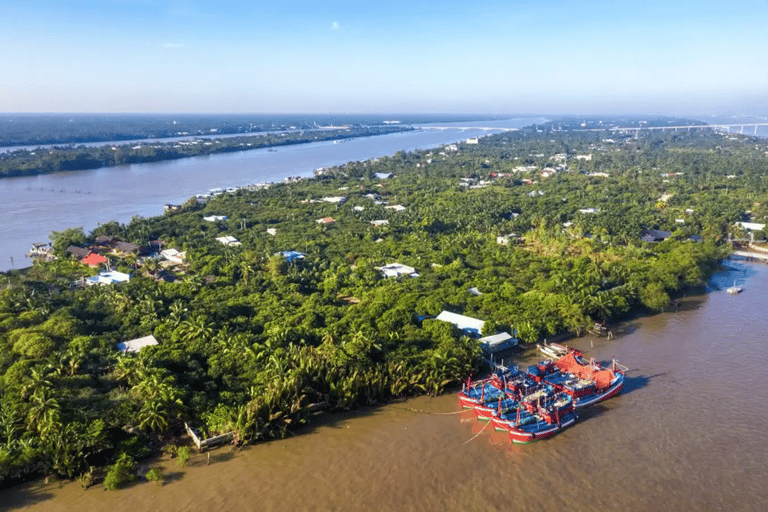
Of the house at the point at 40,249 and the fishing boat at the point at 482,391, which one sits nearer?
the fishing boat at the point at 482,391

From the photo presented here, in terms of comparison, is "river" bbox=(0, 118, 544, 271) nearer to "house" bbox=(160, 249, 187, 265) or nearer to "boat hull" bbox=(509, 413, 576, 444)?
"house" bbox=(160, 249, 187, 265)

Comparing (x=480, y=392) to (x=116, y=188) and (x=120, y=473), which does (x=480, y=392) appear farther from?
(x=116, y=188)

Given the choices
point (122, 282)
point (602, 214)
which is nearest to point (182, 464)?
point (122, 282)

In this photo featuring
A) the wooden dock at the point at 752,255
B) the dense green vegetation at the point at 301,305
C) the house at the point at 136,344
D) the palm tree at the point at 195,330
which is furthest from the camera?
the wooden dock at the point at 752,255

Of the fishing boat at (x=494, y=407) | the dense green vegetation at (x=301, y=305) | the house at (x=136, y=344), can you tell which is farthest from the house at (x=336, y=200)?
the fishing boat at (x=494, y=407)

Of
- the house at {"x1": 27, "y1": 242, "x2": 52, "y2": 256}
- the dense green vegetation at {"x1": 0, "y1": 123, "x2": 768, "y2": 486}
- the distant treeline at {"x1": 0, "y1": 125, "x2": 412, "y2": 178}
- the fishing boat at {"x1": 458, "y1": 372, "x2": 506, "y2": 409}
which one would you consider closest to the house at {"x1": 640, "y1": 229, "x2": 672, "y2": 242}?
the dense green vegetation at {"x1": 0, "y1": 123, "x2": 768, "y2": 486}

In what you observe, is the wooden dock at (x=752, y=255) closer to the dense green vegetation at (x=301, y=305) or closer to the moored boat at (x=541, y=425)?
the dense green vegetation at (x=301, y=305)

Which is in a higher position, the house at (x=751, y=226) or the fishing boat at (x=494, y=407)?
the house at (x=751, y=226)

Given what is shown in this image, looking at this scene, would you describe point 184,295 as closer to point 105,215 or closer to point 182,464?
point 182,464
